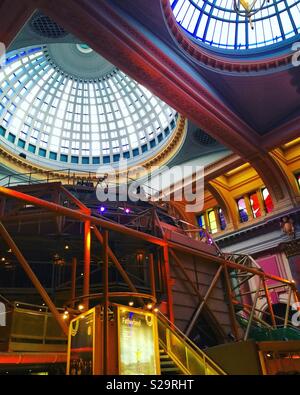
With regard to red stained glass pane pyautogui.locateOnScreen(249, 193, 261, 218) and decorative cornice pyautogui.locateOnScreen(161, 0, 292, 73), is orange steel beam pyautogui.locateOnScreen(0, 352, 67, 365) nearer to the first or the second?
decorative cornice pyautogui.locateOnScreen(161, 0, 292, 73)

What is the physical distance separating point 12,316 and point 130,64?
12.0 metres

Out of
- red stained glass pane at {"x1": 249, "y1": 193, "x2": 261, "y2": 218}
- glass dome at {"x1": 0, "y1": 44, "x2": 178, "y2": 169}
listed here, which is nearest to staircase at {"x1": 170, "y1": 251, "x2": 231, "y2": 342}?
red stained glass pane at {"x1": 249, "y1": 193, "x2": 261, "y2": 218}

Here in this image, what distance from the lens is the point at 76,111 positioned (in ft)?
122

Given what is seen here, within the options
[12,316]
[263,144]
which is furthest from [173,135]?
[12,316]

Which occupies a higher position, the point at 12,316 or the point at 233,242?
the point at 233,242

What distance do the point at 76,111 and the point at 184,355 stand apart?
33.0 metres

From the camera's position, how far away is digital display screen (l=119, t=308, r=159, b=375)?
693cm

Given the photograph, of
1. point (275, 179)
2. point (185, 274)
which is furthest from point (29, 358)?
point (275, 179)

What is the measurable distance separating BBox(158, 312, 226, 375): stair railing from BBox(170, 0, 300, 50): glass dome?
1615 centimetres

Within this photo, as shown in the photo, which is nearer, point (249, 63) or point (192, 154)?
point (249, 63)

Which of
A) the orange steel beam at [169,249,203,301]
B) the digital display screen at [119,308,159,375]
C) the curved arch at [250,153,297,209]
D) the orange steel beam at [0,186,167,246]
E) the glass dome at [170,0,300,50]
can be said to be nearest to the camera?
the digital display screen at [119,308,159,375]
